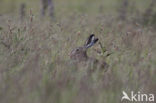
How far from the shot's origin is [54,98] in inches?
104

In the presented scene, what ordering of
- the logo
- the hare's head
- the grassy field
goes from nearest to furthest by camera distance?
1. the grassy field
2. the logo
3. the hare's head

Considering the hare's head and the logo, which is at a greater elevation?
the hare's head

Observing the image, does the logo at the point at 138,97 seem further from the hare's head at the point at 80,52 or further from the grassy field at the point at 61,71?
the hare's head at the point at 80,52

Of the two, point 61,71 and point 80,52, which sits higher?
point 61,71

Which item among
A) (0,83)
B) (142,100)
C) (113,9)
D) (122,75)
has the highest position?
(0,83)

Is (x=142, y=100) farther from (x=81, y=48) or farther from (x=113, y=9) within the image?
(x=113, y=9)

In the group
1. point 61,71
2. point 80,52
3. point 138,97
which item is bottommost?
point 138,97

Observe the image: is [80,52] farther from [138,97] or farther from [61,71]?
[138,97]

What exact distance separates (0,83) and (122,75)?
4.09 ft

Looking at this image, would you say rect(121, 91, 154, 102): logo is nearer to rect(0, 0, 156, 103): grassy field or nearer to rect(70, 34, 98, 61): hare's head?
rect(0, 0, 156, 103): grassy field

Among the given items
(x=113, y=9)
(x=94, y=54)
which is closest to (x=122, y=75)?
(x=94, y=54)

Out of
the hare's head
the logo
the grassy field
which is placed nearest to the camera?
the grassy field

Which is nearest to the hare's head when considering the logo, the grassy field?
the grassy field

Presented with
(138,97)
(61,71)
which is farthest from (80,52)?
(138,97)
